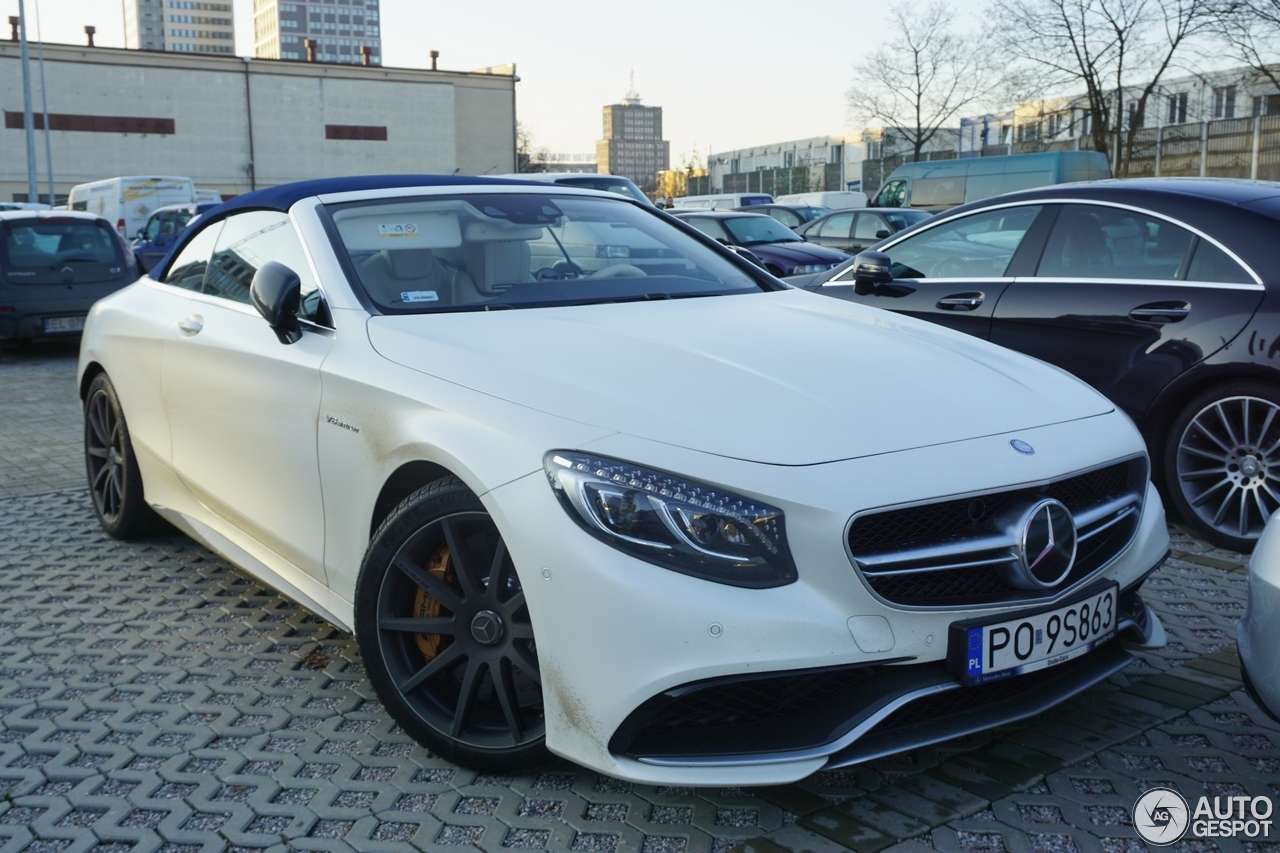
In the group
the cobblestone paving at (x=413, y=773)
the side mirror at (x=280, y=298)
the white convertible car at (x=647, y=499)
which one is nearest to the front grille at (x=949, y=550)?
the white convertible car at (x=647, y=499)

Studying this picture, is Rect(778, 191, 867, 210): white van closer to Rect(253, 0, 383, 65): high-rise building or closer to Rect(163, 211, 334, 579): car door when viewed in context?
Rect(163, 211, 334, 579): car door

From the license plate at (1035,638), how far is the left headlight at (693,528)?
44 centimetres

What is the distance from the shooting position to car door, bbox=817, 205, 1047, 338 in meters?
5.82

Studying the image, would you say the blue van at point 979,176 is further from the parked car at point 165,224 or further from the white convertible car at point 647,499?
the white convertible car at point 647,499

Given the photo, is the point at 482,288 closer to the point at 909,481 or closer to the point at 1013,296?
the point at 909,481

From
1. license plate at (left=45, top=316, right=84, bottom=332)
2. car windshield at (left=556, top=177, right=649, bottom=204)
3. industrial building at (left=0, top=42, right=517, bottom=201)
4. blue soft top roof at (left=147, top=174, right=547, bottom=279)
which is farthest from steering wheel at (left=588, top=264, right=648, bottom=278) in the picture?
industrial building at (left=0, top=42, right=517, bottom=201)

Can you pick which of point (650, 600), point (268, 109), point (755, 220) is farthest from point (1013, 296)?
point (268, 109)

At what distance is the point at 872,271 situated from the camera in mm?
5293

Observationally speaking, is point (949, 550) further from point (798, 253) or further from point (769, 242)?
point (769, 242)

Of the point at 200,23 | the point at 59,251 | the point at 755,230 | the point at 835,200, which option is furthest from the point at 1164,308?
the point at 200,23

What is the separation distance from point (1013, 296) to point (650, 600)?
385 centimetres

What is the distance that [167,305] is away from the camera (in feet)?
15.1

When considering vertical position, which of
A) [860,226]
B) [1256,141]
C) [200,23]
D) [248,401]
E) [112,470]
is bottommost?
[112,470]

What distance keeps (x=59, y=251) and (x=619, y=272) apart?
36.2ft
